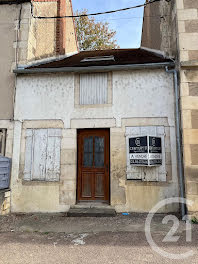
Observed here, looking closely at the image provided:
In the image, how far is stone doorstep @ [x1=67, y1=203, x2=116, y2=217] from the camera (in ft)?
16.8

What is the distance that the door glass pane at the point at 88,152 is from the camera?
19.4 feet

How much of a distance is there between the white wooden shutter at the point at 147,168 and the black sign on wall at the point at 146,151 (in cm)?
15

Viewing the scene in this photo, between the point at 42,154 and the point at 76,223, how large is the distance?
2225 millimetres

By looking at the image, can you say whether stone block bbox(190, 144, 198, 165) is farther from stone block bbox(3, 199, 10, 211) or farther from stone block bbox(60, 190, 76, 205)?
stone block bbox(3, 199, 10, 211)

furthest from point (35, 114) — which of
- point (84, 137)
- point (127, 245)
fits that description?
point (127, 245)

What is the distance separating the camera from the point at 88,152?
5.95 metres

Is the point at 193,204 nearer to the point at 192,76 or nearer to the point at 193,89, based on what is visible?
the point at 193,89

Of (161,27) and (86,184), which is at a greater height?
(161,27)

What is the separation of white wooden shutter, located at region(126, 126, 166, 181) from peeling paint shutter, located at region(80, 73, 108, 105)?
130 centimetres

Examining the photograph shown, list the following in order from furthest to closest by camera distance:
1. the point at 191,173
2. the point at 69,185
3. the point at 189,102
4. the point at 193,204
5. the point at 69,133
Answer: the point at 69,133
the point at 69,185
the point at 189,102
the point at 191,173
the point at 193,204


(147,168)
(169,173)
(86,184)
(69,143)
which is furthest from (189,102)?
(86,184)

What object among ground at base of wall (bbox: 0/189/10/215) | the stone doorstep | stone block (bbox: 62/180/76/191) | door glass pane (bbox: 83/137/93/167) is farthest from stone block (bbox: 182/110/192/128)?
ground at base of wall (bbox: 0/189/10/215)

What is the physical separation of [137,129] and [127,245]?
10.3 feet

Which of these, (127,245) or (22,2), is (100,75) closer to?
(22,2)
